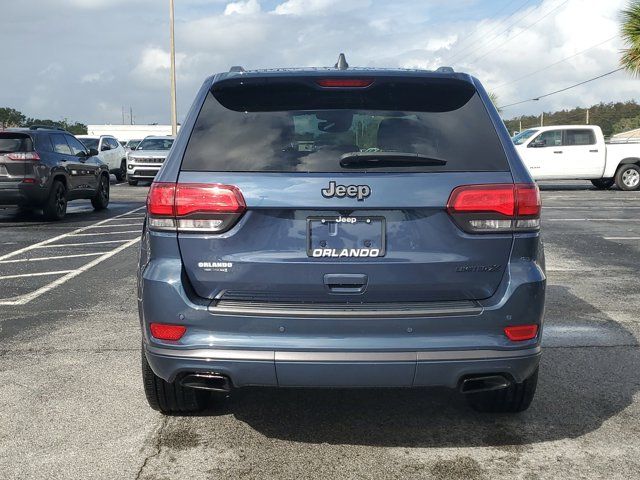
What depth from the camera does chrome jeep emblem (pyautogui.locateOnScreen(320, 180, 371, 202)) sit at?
3.23 metres

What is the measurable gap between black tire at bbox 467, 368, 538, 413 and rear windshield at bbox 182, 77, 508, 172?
48.2 inches

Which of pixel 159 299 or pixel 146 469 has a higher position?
pixel 159 299

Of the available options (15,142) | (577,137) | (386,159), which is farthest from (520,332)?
(577,137)

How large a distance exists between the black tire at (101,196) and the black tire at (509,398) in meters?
13.3

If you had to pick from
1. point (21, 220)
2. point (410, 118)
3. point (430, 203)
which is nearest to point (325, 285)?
point (430, 203)

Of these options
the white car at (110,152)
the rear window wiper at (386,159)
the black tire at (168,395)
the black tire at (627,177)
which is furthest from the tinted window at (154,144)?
the rear window wiper at (386,159)

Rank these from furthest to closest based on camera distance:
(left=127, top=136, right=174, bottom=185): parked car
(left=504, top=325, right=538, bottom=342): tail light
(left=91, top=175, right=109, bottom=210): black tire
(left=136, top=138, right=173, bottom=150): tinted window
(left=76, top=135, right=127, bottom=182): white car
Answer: (left=76, top=135, right=127, bottom=182): white car, (left=136, top=138, right=173, bottom=150): tinted window, (left=127, top=136, right=174, bottom=185): parked car, (left=91, top=175, right=109, bottom=210): black tire, (left=504, top=325, right=538, bottom=342): tail light

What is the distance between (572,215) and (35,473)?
13.7 meters

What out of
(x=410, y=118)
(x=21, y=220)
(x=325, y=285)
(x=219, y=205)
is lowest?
(x=21, y=220)

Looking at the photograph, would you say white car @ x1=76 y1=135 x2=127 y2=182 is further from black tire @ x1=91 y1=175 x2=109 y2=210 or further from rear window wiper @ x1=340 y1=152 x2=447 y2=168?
rear window wiper @ x1=340 y1=152 x2=447 y2=168

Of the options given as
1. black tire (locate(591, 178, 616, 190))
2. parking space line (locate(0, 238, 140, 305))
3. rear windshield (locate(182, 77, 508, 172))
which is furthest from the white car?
rear windshield (locate(182, 77, 508, 172))

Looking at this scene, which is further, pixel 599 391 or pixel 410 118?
pixel 599 391

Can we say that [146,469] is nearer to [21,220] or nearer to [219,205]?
[219,205]

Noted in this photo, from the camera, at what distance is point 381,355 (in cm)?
320
